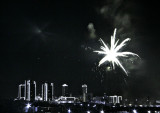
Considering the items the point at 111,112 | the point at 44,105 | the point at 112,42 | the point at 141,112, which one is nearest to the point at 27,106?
the point at 44,105

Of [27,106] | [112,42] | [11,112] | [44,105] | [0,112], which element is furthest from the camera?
[44,105]

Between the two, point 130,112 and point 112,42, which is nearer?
point 112,42

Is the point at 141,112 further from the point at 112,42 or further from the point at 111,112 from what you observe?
the point at 112,42

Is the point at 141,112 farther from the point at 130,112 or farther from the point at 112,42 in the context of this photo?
the point at 112,42

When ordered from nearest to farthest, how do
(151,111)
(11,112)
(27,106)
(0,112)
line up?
(0,112) → (11,112) → (27,106) → (151,111)

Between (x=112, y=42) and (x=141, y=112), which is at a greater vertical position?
(x=112, y=42)

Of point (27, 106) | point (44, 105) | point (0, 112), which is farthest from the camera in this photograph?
point (44, 105)

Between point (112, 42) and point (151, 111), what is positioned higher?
point (112, 42)

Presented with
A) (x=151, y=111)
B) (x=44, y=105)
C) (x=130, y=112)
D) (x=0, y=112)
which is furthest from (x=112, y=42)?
(x=44, y=105)

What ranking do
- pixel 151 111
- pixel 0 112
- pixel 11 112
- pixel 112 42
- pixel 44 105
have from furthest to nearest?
pixel 44 105
pixel 151 111
pixel 11 112
pixel 0 112
pixel 112 42
